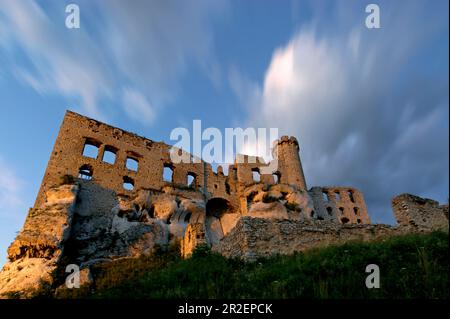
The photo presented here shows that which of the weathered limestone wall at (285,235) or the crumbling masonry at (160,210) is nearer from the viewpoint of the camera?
the weathered limestone wall at (285,235)

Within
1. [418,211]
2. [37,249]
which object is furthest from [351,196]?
[37,249]

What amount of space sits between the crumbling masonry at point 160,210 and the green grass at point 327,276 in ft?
6.78

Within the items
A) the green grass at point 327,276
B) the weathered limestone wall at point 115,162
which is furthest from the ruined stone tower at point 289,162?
the green grass at point 327,276

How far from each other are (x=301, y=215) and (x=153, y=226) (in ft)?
48.5

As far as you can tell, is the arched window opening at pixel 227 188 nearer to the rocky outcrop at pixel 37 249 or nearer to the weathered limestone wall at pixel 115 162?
the weathered limestone wall at pixel 115 162

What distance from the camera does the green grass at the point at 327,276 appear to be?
488 centimetres

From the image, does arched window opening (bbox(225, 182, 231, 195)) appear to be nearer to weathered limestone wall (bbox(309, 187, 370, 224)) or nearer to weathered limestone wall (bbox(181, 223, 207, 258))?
weathered limestone wall (bbox(309, 187, 370, 224))

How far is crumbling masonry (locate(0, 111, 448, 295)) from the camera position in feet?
35.8

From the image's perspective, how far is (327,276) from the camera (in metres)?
5.93

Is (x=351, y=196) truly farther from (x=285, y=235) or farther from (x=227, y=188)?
(x=285, y=235)

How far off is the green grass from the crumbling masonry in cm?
207

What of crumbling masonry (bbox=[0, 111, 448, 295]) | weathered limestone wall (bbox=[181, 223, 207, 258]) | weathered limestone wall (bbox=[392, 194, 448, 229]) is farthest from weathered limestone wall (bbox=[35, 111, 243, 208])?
weathered limestone wall (bbox=[392, 194, 448, 229])

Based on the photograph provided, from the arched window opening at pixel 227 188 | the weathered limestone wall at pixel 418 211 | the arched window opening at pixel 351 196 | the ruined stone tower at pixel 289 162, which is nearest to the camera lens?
the weathered limestone wall at pixel 418 211
